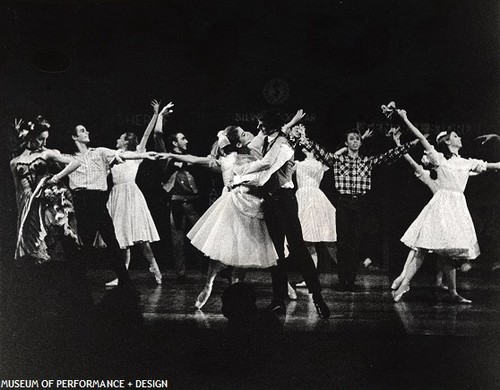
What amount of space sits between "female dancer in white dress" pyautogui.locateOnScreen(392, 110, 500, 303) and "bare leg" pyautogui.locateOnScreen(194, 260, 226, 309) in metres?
1.15

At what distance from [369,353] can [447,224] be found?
3.11 ft

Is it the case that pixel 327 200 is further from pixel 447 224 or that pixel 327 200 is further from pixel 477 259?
pixel 477 259

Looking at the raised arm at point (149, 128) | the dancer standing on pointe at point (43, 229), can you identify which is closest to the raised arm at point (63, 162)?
the dancer standing on pointe at point (43, 229)

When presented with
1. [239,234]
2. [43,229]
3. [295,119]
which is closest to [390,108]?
[295,119]

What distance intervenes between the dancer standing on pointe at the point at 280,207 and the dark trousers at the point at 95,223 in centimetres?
92

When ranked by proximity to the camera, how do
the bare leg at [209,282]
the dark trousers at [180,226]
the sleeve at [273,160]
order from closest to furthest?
1. the sleeve at [273,160]
2. the bare leg at [209,282]
3. the dark trousers at [180,226]

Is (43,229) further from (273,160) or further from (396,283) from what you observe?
(396,283)

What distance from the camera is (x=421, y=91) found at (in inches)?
163

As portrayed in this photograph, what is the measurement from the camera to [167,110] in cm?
416

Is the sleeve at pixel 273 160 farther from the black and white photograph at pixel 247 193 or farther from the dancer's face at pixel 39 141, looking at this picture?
the dancer's face at pixel 39 141

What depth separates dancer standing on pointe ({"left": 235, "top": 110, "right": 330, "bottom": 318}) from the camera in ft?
13.1

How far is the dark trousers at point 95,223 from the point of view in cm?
420

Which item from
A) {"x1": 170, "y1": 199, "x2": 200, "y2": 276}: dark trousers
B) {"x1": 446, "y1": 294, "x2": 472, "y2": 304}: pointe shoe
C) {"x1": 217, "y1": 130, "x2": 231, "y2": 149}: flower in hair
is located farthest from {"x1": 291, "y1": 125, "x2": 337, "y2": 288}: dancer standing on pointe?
{"x1": 446, "y1": 294, "x2": 472, "y2": 304}: pointe shoe

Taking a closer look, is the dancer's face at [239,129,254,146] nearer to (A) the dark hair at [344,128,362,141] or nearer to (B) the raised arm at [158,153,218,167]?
(B) the raised arm at [158,153,218,167]
